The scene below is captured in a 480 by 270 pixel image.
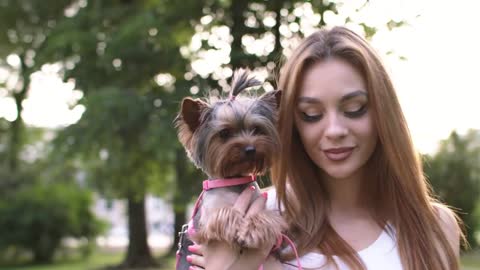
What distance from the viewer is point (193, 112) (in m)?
3.07

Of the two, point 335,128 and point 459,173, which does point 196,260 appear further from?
point 459,173

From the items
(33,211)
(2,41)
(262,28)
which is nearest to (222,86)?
(262,28)

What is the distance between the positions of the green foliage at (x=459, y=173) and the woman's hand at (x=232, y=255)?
1399cm

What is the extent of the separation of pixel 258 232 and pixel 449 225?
3.55 ft

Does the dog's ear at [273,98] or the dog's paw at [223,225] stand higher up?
the dog's ear at [273,98]

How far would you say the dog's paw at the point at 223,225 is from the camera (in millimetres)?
2766

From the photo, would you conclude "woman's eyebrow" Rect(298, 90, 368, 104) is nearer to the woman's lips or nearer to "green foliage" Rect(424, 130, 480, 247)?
the woman's lips

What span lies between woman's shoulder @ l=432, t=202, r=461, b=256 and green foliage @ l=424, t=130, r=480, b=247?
13305mm

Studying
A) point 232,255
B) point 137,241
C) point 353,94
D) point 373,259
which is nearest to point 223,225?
point 232,255

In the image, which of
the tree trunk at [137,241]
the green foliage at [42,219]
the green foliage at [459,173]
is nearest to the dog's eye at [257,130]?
the green foliage at [459,173]

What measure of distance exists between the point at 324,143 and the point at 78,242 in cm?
2205

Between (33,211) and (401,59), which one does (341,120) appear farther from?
(33,211)

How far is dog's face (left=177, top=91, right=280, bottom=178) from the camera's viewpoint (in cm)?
303

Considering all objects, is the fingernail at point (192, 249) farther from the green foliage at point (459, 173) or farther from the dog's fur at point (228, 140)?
the green foliage at point (459, 173)
